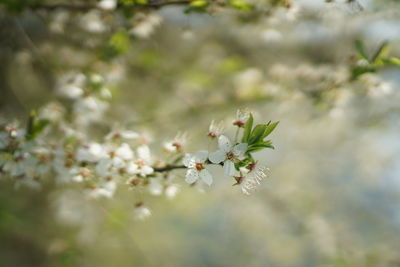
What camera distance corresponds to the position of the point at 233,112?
2.66 meters

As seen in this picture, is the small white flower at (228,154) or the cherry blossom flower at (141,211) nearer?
the small white flower at (228,154)

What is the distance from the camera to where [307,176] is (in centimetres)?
504

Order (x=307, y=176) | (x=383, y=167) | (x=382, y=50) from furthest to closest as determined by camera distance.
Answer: (x=307, y=176) → (x=383, y=167) → (x=382, y=50)

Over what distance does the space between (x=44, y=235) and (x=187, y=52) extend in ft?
6.93

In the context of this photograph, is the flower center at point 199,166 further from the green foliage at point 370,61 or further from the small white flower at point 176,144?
the green foliage at point 370,61

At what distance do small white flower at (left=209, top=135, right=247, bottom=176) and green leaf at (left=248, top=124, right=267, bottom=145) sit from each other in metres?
0.03

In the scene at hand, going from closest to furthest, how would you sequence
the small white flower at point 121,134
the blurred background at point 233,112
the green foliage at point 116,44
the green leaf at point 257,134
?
the green leaf at point 257,134 < the small white flower at point 121,134 < the green foliage at point 116,44 < the blurred background at point 233,112

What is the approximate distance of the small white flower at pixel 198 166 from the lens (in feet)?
3.83

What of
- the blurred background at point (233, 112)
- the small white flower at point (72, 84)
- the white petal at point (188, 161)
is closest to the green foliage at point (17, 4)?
the blurred background at point (233, 112)

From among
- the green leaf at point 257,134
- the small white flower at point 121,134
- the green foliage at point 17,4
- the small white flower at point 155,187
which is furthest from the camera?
the green foliage at point 17,4

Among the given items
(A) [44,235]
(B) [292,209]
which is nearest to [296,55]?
(B) [292,209]

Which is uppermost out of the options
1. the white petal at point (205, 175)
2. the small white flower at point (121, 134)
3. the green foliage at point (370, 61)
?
the green foliage at point (370, 61)

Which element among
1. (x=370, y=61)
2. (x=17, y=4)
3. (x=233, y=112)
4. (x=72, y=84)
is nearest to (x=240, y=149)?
(x=370, y=61)

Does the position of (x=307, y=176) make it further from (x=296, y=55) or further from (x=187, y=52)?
(x=187, y=52)
